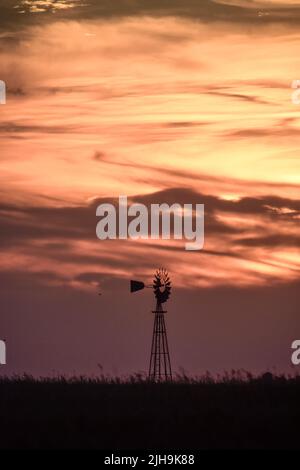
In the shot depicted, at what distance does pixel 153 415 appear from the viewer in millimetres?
31812

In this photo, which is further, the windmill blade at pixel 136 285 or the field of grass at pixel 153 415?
the windmill blade at pixel 136 285

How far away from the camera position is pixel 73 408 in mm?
33000

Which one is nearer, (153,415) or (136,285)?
(153,415)

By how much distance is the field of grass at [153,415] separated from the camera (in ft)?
98.6

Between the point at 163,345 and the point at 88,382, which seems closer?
the point at 88,382

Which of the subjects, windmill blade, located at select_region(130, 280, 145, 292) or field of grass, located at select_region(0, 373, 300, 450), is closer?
field of grass, located at select_region(0, 373, 300, 450)

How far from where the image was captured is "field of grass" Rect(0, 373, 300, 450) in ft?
98.6

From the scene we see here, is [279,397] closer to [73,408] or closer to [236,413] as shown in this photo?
[236,413]

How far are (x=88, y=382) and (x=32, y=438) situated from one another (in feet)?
25.5

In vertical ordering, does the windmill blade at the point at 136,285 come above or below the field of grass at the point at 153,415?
above

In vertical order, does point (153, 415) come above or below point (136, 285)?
below
